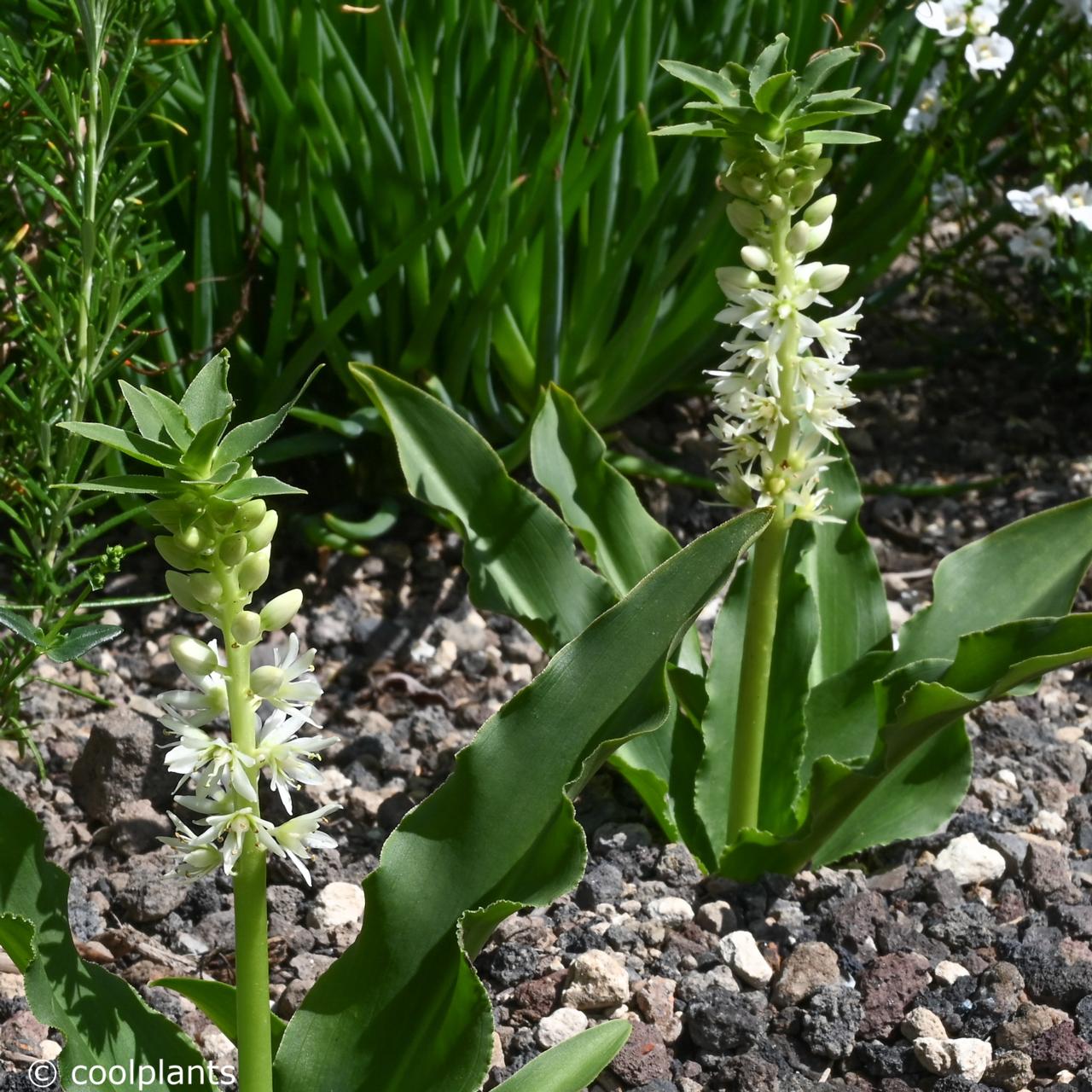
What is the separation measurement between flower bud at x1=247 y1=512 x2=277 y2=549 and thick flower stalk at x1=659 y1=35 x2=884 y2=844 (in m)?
0.56

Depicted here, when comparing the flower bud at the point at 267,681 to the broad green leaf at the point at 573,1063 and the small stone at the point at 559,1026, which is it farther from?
the small stone at the point at 559,1026

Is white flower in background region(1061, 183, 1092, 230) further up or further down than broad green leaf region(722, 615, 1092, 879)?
further up

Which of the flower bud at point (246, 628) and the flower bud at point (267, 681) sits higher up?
the flower bud at point (246, 628)

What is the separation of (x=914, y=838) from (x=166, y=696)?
1176 millimetres

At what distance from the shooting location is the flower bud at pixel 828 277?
1401mm

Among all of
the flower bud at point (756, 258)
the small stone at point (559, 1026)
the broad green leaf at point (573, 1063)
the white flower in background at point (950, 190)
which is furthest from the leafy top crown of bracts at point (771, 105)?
the white flower in background at point (950, 190)

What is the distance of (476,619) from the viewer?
2.43 m

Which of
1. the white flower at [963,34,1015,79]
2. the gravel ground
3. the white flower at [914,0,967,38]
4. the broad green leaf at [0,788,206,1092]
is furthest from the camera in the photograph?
the white flower at [963,34,1015,79]

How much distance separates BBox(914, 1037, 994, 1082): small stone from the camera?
4.91 ft

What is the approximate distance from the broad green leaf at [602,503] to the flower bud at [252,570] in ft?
2.68

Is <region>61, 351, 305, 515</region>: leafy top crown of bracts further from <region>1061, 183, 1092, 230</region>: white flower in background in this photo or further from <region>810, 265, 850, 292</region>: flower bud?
<region>1061, 183, 1092, 230</region>: white flower in background

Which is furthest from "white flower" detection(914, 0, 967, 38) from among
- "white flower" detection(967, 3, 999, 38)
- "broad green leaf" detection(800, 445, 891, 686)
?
"broad green leaf" detection(800, 445, 891, 686)

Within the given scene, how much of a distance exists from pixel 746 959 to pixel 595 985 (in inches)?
7.7

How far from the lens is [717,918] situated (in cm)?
171
